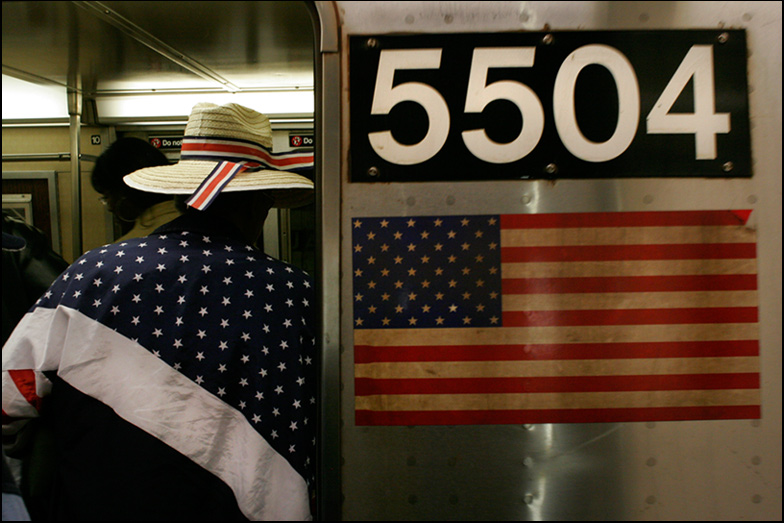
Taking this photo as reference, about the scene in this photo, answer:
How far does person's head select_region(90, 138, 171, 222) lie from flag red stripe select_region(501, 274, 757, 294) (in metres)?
2.23

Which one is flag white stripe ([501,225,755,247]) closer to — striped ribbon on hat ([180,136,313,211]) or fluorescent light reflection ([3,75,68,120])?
striped ribbon on hat ([180,136,313,211])

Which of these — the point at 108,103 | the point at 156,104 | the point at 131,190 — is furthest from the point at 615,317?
the point at 108,103

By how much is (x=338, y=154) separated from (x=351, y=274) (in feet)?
0.91

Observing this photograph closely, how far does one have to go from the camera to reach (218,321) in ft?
4.98

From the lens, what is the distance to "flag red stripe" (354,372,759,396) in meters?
1.20

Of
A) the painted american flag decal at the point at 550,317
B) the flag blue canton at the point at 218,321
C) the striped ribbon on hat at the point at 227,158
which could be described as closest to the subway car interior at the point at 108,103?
the striped ribbon on hat at the point at 227,158

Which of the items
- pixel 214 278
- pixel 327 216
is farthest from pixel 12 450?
pixel 327 216

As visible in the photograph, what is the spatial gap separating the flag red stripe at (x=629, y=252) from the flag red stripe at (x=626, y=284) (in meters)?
0.04

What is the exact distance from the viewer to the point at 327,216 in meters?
1.21

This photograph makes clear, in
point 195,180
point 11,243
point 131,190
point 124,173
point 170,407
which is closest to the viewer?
point 170,407

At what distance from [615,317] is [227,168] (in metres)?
1.29

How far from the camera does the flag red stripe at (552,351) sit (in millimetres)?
1198

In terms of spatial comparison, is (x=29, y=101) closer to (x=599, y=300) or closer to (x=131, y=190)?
(x=131, y=190)

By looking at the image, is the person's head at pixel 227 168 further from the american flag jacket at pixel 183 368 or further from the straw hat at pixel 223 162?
the american flag jacket at pixel 183 368
